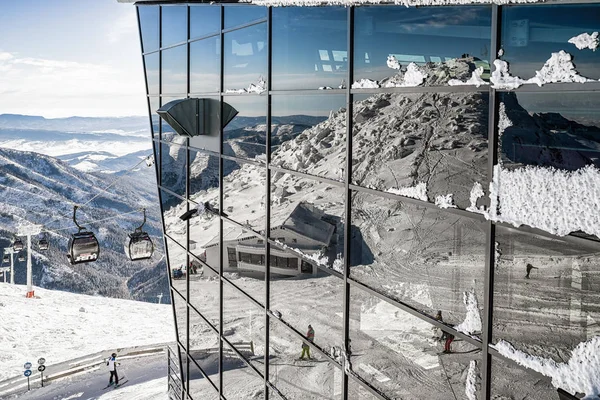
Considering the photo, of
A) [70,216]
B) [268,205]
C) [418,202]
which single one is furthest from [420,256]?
[70,216]

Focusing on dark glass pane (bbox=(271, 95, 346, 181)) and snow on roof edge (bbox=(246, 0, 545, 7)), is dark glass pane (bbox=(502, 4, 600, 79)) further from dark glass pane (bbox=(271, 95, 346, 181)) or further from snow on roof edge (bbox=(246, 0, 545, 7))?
dark glass pane (bbox=(271, 95, 346, 181))

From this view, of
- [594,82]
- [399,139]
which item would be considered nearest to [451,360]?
[399,139]

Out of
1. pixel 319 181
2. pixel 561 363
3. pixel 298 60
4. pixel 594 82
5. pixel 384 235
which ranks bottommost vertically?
pixel 561 363

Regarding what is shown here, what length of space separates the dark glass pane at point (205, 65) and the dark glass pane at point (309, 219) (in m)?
2.83

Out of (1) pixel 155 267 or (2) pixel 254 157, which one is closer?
(2) pixel 254 157

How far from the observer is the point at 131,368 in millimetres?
21688

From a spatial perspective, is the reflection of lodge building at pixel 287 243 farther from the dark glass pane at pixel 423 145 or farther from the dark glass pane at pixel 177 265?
the dark glass pane at pixel 177 265

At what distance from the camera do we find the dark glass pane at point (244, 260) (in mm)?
8578

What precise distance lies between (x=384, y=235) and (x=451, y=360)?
1.34m

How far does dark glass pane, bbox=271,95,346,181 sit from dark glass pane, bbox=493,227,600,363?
2506 millimetres

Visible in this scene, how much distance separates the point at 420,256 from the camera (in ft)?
16.5

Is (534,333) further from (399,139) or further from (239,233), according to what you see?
(239,233)

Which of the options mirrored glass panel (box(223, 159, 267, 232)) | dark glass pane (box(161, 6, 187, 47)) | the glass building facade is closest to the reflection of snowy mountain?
dark glass pane (box(161, 6, 187, 47))

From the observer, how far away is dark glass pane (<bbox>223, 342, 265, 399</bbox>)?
9086 millimetres
